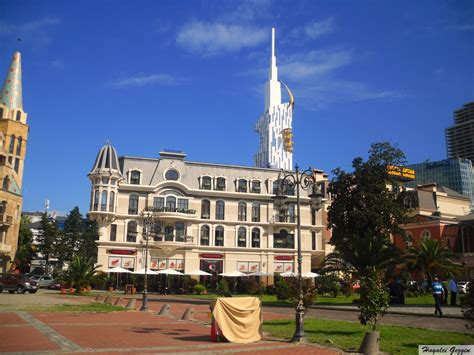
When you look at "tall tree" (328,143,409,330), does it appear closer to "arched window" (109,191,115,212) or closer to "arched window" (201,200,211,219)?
"arched window" (201,200,211,219)

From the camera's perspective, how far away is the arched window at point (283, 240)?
55.3 m

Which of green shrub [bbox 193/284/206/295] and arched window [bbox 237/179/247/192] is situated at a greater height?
arched window [bbox 237/179/247/192]

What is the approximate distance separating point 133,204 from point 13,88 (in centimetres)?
2309

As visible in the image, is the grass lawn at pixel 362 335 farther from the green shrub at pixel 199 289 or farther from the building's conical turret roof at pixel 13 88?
the building's conical turret roof at pixel 13 88

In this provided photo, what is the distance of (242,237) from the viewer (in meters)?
54.1

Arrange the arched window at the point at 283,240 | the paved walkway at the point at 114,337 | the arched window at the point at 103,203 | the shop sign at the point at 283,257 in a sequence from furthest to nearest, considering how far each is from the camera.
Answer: the arched window at the point at 283,240, the shop sign at the point at 283,257, the arched window at the point at 103,203, the paved walkway at the point at 114,337

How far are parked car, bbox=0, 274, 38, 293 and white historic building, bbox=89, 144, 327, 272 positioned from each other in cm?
1191

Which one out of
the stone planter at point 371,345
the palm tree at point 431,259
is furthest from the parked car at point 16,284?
the stone planter at point 371,345

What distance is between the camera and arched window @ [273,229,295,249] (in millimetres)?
55344

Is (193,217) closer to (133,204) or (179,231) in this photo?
(179,231)

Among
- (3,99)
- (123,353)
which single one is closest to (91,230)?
(3,99)

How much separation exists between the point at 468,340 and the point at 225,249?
40.6 meters

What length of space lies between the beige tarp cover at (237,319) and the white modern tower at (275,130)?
2588 inches

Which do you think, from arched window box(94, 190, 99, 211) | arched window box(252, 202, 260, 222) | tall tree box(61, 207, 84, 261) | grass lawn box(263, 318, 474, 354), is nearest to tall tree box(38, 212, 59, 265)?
tall tree box(61, 207, 84, 261)
